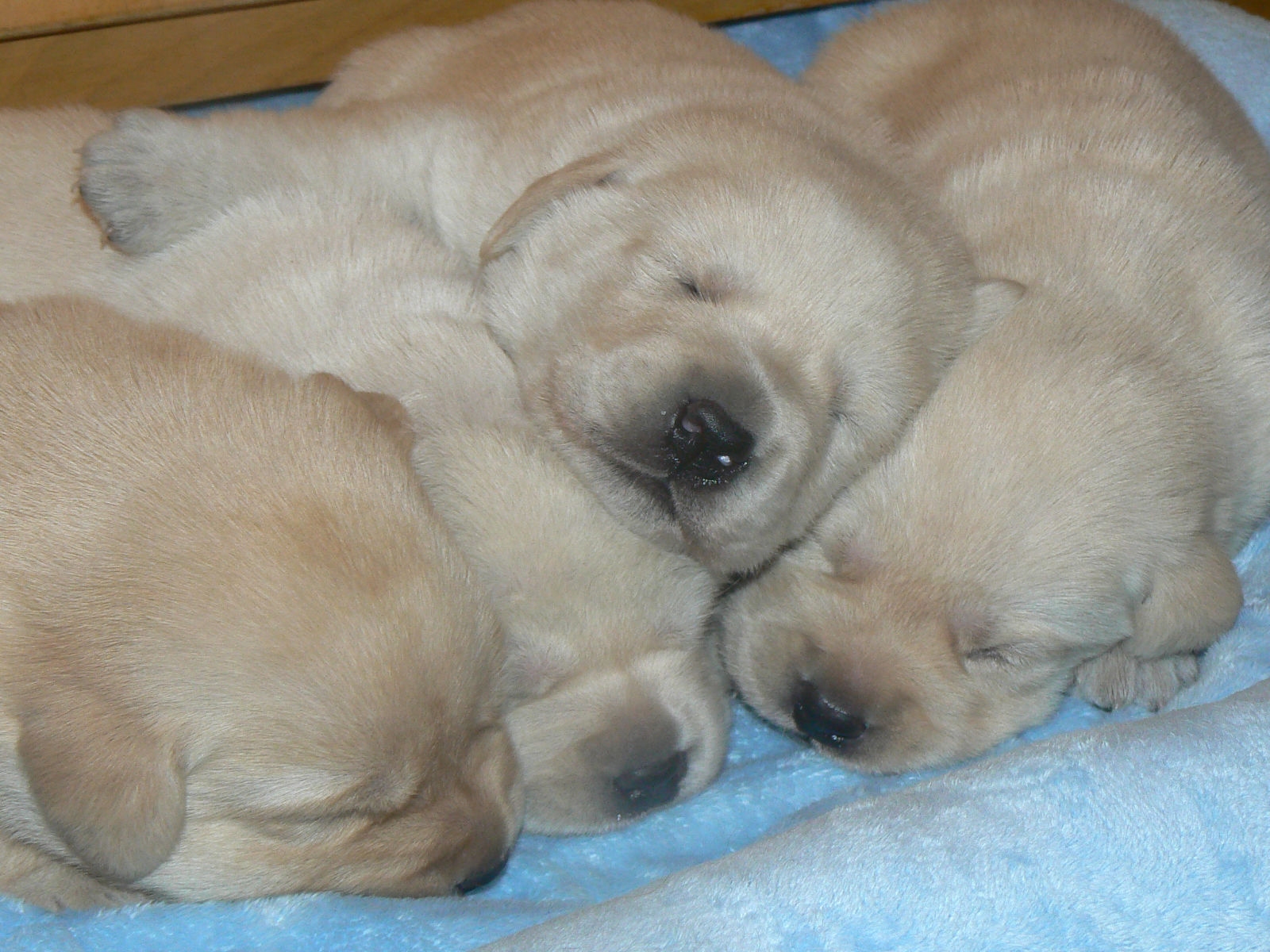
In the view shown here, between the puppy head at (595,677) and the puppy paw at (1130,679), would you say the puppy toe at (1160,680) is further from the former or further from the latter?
the puppy head at (595,677)

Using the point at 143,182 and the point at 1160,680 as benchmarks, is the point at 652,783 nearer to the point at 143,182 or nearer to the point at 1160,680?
the point at 1160,680

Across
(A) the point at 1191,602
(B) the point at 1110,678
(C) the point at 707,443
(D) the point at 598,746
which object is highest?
(C) the point at 707,443

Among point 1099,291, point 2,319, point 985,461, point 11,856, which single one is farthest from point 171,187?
point 1099,291

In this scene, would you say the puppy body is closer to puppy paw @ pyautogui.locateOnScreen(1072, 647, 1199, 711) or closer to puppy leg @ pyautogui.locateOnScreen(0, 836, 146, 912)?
puppy leg @ pyautogui.locateOnScreen(0, 836, 146, 912)

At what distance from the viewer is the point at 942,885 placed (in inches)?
100

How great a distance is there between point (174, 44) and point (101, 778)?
2714 millimetres

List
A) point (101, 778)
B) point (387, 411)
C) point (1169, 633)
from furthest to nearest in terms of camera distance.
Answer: point (1169, 633)
point (387, 411)
point (101, 778)

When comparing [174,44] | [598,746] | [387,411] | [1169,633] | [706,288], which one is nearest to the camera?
[387,411]

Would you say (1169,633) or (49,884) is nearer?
(49,884)

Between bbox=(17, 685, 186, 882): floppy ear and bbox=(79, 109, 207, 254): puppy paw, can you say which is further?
bbox=(79, 109, 207, 254): puppy paw

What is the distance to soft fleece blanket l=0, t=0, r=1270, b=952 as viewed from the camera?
2.49 meters

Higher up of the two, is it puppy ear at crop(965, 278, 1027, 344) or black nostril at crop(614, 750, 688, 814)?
puppy ear at crop(965, 278, 1027, 344)

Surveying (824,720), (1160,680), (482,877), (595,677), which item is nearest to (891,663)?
(824,720)

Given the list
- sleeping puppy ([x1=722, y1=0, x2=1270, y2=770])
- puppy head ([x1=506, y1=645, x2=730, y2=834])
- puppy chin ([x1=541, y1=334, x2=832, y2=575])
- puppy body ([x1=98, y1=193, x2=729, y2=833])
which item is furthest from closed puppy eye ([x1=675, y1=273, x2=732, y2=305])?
puppy head ([x1=506, y1=645, x2=730, y2=834])
